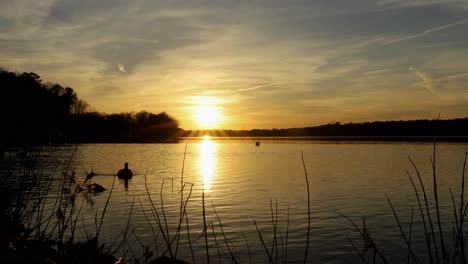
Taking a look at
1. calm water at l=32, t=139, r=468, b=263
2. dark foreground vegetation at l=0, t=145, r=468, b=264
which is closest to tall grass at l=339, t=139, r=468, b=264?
dark foreground vegetation at l=0, t=145, r=468, b=264

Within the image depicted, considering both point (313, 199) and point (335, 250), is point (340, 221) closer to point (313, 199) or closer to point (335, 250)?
point (335, 250)

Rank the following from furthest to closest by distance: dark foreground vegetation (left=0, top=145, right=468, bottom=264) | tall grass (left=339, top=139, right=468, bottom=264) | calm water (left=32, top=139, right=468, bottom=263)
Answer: calm water (left=32, top=139, right=468, bottom=263) < dark foreground vegetation (left=0, top=145, right=468, bottom=264) < tall grass (left=339, top=139, right=468, bottom=264)

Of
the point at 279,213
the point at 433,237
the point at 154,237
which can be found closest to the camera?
the point at 433,237

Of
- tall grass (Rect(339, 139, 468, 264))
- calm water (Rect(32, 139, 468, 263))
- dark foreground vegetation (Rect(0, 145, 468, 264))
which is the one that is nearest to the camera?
tall grass (Rect(339, 139, 468, 264))

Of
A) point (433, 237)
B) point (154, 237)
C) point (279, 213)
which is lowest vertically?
point (279, 213)

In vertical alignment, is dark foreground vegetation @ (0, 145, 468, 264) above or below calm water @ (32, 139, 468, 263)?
above

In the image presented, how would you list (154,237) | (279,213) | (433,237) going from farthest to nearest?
1. (279,213)
2. (154,237)
3. (433,237)

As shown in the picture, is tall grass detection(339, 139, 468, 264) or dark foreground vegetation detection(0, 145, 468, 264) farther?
dark foreground vegetation detection(0, 145, 468, 264)

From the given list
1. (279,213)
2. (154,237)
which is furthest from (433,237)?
(279,213)

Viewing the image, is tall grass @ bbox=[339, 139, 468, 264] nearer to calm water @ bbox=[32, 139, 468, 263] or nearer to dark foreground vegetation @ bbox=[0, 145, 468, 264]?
dark foreground vegetation @ bbox=[0, 145, 468, 264]

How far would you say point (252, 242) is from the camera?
17.2 metres

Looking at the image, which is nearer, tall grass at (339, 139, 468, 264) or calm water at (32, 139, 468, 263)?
tall grass at (339, 139, 468, 264)

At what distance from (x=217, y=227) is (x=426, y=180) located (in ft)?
88.6

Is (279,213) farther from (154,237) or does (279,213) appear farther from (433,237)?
(433,237)
